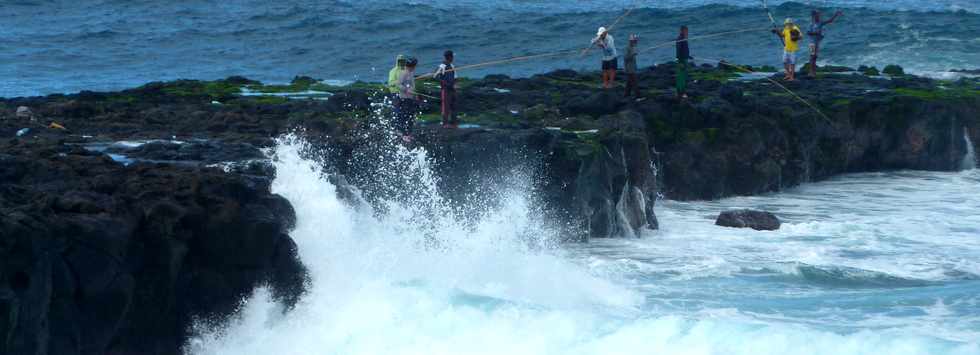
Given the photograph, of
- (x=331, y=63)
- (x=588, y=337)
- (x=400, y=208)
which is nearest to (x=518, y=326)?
(x=588, y=337)

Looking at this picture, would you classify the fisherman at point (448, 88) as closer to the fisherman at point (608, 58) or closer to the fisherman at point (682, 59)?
the fisherman at point (608, 58)

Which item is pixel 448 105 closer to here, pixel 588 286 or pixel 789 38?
pixel 588 286

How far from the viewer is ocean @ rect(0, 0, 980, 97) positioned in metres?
40.2

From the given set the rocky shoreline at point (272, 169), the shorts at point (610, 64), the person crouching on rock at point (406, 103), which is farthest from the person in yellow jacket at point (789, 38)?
the person crouching on rock at point (406, 103)

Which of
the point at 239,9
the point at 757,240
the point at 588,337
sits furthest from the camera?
the point at 239,9

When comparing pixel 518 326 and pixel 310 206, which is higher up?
pixel 310 206

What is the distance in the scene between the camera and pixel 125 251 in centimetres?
1311

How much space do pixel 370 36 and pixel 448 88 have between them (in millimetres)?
27889

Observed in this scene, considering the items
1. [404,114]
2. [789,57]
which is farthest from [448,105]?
[789,57]

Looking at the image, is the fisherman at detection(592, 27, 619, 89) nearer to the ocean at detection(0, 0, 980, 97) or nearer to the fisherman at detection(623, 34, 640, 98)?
the fisherman at detection(623, 34, 640, 98)

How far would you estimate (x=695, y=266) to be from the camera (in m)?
18.4

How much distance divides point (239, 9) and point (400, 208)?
3828cm

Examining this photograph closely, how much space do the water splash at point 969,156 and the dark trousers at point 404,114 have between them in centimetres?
1336

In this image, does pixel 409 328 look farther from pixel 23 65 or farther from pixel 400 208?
pixel 23 65
